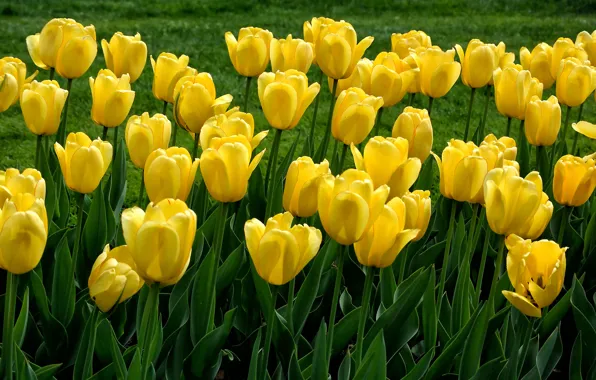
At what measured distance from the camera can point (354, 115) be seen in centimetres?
251

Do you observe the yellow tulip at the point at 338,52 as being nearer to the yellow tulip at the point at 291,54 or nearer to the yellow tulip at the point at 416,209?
the yellow tulip at the point at 291,54

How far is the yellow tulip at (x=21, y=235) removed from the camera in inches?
63.3

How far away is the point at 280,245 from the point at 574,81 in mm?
1688

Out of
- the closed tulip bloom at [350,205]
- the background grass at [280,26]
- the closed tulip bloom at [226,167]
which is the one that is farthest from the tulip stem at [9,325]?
the background grass at [280,26]

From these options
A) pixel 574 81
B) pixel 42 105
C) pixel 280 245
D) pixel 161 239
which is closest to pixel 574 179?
pixel 574 81

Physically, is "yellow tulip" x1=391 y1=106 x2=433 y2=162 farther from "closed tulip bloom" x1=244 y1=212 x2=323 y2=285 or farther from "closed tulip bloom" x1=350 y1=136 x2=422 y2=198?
"closed tulip bloom" x1=244 y1=212 x2=323 y2=285

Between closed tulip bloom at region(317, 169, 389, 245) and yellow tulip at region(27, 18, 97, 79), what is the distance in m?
1.28

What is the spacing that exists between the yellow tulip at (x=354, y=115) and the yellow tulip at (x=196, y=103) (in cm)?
32

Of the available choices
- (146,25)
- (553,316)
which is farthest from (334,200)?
(146,25)

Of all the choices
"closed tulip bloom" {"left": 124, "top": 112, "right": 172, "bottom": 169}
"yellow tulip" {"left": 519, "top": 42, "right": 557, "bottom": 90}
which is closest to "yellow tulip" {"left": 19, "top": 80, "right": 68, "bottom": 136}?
"closed tulip bloom" {"left": 124, "top": 112, "right": 172, "bottom": 169}

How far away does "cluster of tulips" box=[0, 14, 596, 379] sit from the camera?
5.82 ft

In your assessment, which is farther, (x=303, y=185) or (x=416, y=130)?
(x=416, y=130)

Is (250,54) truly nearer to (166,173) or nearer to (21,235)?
(166,173)

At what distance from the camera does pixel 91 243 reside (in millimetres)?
2738
